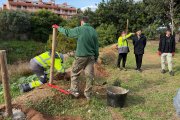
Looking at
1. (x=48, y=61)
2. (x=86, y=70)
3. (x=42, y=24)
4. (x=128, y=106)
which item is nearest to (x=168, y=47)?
(x=128, y=106)

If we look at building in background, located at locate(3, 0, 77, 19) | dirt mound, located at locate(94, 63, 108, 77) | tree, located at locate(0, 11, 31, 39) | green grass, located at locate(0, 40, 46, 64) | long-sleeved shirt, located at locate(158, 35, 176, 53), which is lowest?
green grass, located at locate(0, 40, 46, 64)

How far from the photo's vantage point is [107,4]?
28.8m

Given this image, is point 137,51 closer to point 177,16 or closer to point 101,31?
point 177,16

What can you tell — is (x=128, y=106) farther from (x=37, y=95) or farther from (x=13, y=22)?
(x=13, y=22)

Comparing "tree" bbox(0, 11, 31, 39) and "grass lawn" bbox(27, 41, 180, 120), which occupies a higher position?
"tree" bbox(0, 11, 31, 39)

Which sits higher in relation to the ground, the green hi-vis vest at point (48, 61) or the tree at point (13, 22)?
the tree at point (13, 22)

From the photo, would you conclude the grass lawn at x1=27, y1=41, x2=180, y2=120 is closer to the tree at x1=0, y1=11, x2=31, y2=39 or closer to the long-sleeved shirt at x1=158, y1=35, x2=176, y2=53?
the long-sleeved shirt at x1=158, y1=35, x2=176, y2=53

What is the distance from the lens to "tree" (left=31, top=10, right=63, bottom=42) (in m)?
40.5

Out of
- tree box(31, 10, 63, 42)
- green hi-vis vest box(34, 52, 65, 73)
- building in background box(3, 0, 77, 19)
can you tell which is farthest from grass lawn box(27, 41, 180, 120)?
building in background box(3, 0, 77, 19)

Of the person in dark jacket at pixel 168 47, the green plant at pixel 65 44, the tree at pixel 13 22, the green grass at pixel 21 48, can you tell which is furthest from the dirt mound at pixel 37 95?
the tree at pixel 13 22

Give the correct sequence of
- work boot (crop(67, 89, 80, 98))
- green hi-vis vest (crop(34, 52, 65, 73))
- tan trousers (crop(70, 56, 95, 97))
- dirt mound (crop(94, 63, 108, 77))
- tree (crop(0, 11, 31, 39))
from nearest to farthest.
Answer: tan trousers (crop(70, 56, 95, 97)), work boot (crop(67, 89, 80, 98)), green hi-vis vest (crop(34, 52, 65, 73)), dirt mound (crop(94, 63, 108, 77)), tree (crop(0, 11, 31, 39))

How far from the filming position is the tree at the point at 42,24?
133ft

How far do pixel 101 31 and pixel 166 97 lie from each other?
1715 centimetres

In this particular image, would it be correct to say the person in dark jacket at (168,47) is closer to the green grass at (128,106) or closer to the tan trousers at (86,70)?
the green grass at (128,106)
